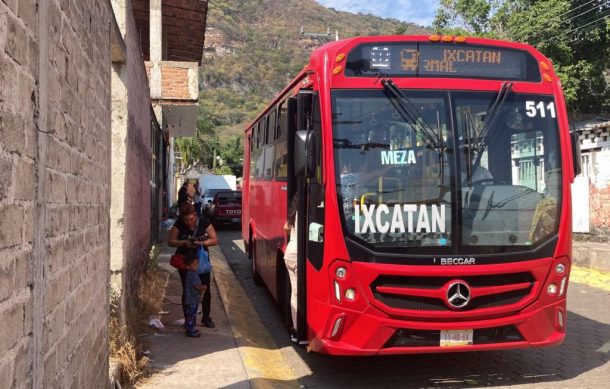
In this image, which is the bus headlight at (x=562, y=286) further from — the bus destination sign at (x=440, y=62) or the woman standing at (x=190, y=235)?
the woman standing at (x=190, y=235)

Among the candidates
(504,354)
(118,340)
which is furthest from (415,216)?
(118,340)

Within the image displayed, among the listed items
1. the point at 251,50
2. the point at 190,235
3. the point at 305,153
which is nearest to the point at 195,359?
the point at 190,235

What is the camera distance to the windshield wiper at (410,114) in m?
5.46

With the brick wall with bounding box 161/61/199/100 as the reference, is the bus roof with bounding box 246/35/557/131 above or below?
below

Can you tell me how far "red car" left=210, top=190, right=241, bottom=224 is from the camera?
2345 cm

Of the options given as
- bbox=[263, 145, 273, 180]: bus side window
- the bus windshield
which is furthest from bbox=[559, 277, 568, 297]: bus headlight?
bbox=[263, 145, 273, 180]: bus side window

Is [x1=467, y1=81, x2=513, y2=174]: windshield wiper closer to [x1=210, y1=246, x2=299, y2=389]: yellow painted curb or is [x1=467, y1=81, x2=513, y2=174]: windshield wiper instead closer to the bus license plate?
the bus license plate

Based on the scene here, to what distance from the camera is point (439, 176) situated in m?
5.41

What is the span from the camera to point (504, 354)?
6.67 metres

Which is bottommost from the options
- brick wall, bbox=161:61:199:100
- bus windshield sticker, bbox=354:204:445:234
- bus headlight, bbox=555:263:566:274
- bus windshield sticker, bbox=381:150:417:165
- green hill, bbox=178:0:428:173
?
bus headlight, bbox=555:263:566:274

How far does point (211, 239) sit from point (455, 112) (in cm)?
319

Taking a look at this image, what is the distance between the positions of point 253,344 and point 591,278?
797 centimetres

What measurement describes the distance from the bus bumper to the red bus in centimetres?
1

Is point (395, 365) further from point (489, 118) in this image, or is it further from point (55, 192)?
point (55, 192)
